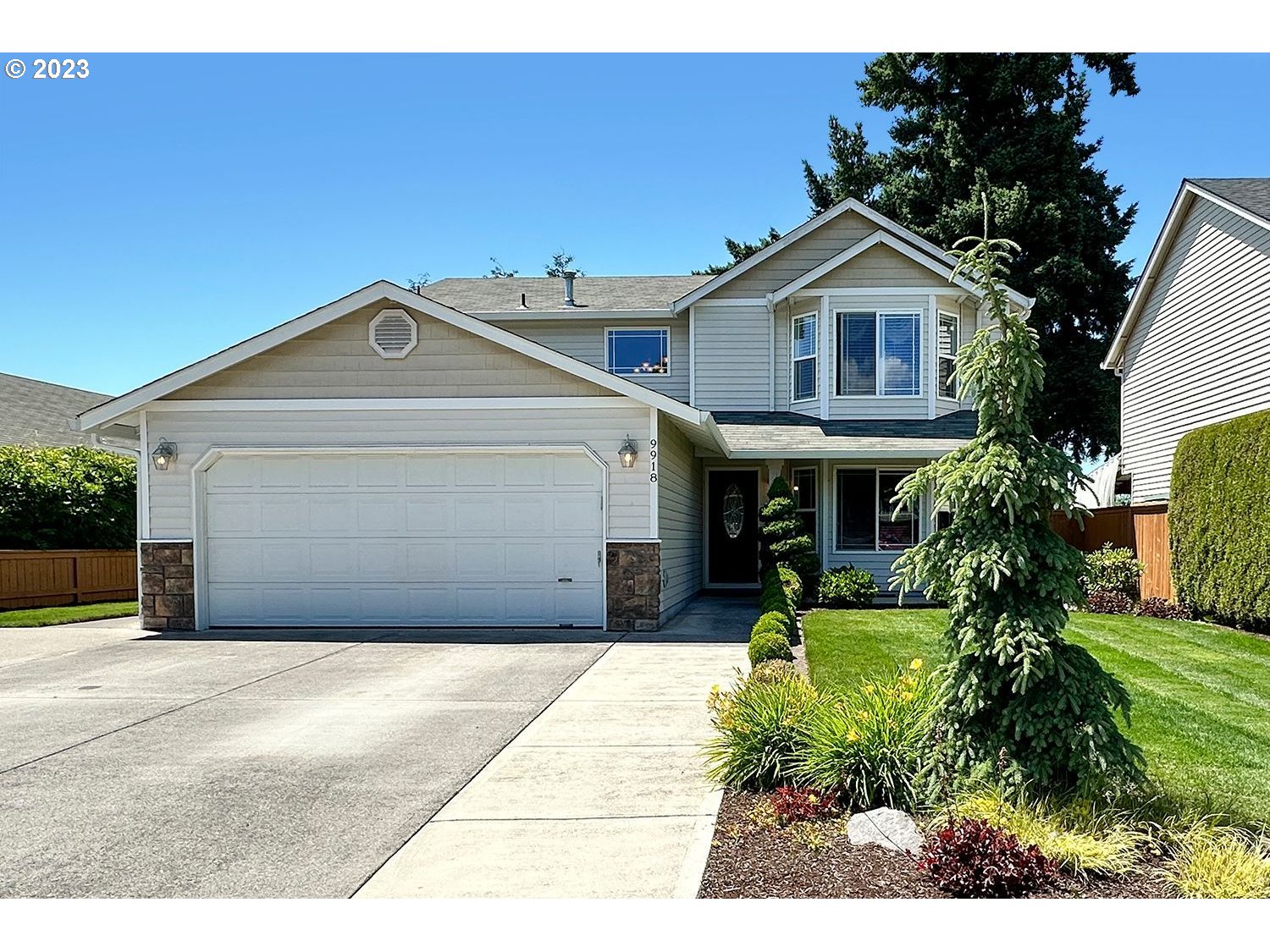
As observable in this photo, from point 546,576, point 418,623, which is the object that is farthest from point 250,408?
point 546,576

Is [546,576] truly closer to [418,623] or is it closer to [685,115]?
[418,623]

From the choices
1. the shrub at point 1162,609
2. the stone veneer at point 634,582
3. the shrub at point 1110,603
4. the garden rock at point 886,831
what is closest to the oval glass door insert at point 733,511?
the shrub at point 1110,603

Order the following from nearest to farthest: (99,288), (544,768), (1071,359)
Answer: (544,768) < (99,288) < (1071,359)

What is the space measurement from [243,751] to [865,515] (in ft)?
44.7

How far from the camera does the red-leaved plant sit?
A: 5.15m

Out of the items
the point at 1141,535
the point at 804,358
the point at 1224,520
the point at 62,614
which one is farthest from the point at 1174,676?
the point at 62,614

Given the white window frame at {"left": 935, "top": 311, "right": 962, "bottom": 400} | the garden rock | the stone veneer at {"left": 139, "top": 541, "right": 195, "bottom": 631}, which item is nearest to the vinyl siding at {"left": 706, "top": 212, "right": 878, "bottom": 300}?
the white window frame at {"left": 935, "top": 311, "right": 962, "bottom": 400}

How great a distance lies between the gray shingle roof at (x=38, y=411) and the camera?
23234 mm

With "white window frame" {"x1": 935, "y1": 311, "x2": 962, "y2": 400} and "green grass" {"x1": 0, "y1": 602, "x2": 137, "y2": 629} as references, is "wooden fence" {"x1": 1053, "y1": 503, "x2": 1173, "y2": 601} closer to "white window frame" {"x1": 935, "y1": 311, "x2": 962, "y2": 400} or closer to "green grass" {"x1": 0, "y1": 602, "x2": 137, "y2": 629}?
"white window frame" {"x1": 935, "y1": 311, "x2": 962, "y2": 400}

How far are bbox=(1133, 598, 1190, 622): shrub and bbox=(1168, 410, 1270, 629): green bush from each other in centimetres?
22

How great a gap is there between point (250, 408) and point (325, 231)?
9173 millimetres

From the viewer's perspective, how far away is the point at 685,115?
535 inches

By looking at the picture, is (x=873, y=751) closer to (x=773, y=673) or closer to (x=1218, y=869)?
(x=1218, y=869)

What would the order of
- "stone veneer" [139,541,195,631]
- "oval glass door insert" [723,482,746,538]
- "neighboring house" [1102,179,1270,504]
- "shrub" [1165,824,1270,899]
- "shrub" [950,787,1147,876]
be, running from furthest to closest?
1. "oval glass door insert" [723,482,746,538]
2. "neighboring house" [1102,179,1270,504]
3. "stone veneer" [139,541,195,631]
4. "shrub" [950,787,1147,876]
5. "shrub" [1165,824,1270,899]
